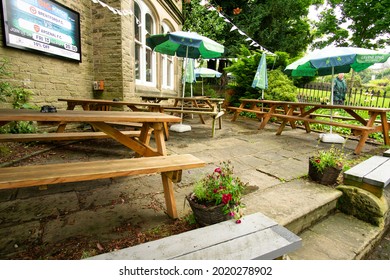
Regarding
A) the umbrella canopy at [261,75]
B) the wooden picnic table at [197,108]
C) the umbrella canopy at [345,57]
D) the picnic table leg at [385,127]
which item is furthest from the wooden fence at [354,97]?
the wooden picnic table at [197,108]

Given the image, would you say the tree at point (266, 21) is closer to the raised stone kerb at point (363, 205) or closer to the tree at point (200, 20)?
the tree at point (200, 20)

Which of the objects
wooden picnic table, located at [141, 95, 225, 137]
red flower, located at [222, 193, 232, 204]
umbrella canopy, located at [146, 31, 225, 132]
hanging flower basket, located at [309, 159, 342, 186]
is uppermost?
umbrella canopy, located at [146, 31, 225, 132]

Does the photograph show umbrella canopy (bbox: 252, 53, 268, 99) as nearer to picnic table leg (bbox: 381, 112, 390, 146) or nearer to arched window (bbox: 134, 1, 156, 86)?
picnic table leg (bbox: 381, 112, 390, 146)

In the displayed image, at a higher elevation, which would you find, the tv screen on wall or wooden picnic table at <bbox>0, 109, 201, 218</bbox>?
the tv screen on wall

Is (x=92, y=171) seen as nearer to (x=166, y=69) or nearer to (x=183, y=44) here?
(x=183, y=44)

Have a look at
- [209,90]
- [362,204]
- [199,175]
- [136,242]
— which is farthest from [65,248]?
[209,90]

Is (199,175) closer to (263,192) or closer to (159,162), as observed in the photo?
(263,192)

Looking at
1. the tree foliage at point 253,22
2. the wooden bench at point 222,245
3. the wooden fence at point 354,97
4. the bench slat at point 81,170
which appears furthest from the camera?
the tree foliage at point 253,22

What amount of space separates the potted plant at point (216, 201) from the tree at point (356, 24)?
16.6 m

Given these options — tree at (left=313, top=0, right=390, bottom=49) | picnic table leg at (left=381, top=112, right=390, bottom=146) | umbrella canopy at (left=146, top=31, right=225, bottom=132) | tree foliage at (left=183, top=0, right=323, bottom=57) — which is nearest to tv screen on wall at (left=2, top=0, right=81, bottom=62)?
umbrella canopy at (left=146, top=31, right=225, bottom=132)

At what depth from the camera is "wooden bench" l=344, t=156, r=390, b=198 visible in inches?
84.2

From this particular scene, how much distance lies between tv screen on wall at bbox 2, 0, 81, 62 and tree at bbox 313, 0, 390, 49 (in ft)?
52.2

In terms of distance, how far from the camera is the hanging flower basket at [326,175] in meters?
2.41

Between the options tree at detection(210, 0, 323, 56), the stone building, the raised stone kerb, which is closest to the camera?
the raised stone kerb
